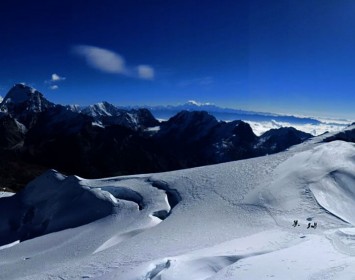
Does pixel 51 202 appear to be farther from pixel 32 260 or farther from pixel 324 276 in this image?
pixel 324 276

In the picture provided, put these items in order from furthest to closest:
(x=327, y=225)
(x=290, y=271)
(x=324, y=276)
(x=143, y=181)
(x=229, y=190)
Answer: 1. (x=143, y=181)
2. (x=229, y=190)
3. (x=327, y=225)
4. (x=290, y=271)
5. (x=324, y=276)

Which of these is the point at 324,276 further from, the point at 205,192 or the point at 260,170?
the point at 260,170

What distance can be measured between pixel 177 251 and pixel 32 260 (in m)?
12.8

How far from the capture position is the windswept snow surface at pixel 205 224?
20.8 meters

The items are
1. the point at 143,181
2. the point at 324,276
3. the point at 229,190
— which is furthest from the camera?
the point at 143,181

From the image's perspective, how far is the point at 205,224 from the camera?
1253 inches

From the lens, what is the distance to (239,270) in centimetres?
1933

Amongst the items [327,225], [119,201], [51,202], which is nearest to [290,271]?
[327,225]

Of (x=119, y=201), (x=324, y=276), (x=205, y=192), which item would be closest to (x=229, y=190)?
(x=205, y=192)

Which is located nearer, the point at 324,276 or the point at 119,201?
the point at 324,276

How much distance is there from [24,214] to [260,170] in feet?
97.1

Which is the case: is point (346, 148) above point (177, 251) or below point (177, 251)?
above

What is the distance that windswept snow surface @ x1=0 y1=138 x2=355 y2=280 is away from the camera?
20844 millimetres

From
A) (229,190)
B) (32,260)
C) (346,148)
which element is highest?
(346,148)
